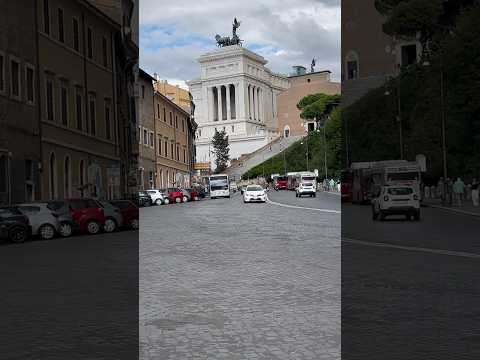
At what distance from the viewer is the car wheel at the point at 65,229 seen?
2583 cm

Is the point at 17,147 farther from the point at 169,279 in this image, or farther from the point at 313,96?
the point at 313,96

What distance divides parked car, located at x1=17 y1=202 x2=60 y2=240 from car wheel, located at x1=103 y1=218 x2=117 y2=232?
2.49 metres

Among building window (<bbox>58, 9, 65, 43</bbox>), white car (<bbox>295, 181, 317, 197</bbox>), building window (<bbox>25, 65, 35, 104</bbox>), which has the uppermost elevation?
building window (<bbox>58, 9, 65, 43</bbox>)

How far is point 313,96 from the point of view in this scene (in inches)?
4852

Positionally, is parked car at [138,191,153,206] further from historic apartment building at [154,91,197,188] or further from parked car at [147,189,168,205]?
historic apartment building at [154,91,197,188]

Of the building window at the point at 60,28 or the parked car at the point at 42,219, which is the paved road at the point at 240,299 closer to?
the parked car at the point at 42,219

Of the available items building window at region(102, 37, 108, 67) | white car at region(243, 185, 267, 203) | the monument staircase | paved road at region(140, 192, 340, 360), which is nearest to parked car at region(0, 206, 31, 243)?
paved road at region(140, 192, 340, 360)

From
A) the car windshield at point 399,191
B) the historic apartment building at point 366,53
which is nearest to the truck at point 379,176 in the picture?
the car windshield at point 399,191

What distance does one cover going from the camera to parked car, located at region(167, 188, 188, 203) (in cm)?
6301

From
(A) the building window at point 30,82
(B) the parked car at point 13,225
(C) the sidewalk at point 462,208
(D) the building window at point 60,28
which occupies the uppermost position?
(D) the building window at point 60,28

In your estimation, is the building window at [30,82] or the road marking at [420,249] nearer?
the road marking at [420,249]

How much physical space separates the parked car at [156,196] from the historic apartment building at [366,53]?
36.6 metres

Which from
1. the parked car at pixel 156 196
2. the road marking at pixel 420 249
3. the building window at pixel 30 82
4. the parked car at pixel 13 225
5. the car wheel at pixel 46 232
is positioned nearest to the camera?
the road marking at pixel 420 249

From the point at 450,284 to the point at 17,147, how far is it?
77.7 feet
